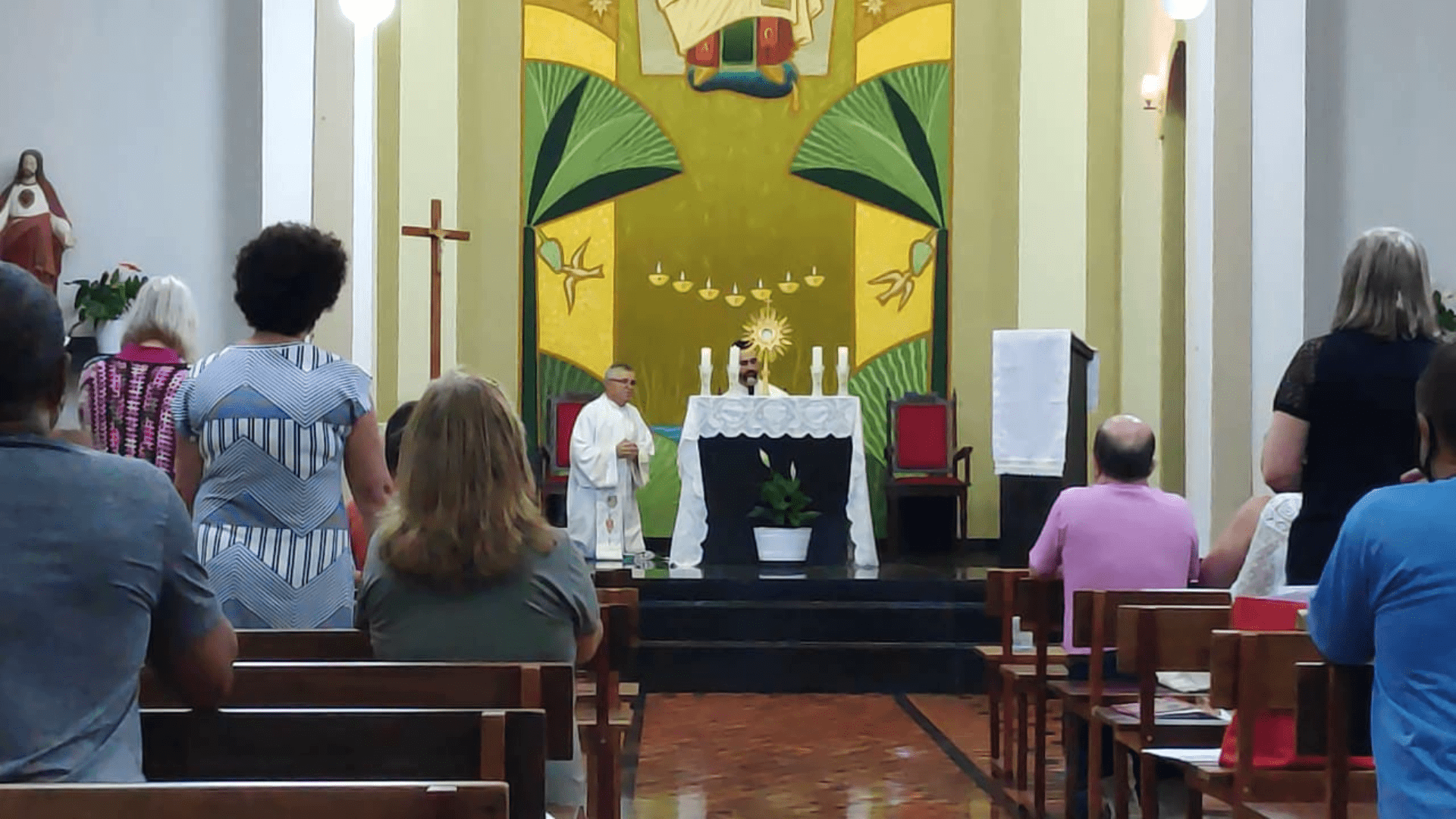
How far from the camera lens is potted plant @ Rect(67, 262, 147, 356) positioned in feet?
21.4

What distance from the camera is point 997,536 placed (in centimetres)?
1269

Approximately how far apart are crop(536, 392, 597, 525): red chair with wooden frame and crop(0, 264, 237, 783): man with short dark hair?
31.9ft

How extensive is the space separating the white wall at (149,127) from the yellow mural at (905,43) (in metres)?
6.18

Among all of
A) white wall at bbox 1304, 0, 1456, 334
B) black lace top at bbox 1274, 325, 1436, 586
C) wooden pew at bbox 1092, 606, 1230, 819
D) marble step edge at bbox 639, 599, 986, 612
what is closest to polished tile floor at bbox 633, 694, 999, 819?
marble step edge at bbox 639, 599, 986, 612

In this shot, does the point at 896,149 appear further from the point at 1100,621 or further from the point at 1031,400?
the point at 1100,621

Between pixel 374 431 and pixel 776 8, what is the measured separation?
10.3 metres

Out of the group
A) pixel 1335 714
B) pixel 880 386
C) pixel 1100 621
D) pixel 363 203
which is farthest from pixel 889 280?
pixel 1335 714

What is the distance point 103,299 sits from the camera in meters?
6.55

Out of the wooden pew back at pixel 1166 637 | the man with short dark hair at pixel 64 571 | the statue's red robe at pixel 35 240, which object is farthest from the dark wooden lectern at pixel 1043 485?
the man with short dark hair at pixel 64 571

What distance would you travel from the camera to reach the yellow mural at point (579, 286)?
13047 millimetres

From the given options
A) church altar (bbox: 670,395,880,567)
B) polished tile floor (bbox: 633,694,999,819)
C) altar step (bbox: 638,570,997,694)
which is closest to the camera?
polished tile floor (bbox: 633,694,999,819)

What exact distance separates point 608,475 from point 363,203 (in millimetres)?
2232

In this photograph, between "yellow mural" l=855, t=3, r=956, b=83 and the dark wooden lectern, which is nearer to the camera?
the dark wooden lectern

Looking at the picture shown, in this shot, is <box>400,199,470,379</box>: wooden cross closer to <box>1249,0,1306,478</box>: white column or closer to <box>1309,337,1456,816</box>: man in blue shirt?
<box>1249,0,1306,478</box>: white column
